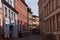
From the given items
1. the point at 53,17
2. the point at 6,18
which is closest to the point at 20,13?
the point at 6,18

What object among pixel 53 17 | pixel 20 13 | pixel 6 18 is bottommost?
pixel 53 17

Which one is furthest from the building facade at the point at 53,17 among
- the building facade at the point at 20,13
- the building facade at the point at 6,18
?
the building facade at the point at 20,13

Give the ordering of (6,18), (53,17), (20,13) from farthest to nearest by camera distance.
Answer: (20,13), (6,18), (53,17)

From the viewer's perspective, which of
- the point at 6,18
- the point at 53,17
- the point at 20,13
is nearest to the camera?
the point at 53,17

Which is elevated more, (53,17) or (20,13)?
(20,13)

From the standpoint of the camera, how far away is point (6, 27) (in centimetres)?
3272

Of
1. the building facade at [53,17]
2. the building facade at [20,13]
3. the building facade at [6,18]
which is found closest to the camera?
the building facade at [53,17]

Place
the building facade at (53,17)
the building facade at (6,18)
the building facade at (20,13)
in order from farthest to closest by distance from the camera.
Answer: the building facade at (20,13)
the building facade at (6,18)
the building facade at (53,17)

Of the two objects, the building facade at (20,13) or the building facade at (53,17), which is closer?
the building facade at (53,17)

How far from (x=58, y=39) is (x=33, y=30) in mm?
60319

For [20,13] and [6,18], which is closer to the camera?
[6,18]

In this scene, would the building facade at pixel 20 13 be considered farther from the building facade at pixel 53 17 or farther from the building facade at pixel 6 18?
the building facade at pixel 53 17

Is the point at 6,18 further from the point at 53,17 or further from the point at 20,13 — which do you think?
the point at 20,13

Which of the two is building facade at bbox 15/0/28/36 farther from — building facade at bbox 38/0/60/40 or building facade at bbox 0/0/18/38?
building facade at bbox 38/0/60/40
